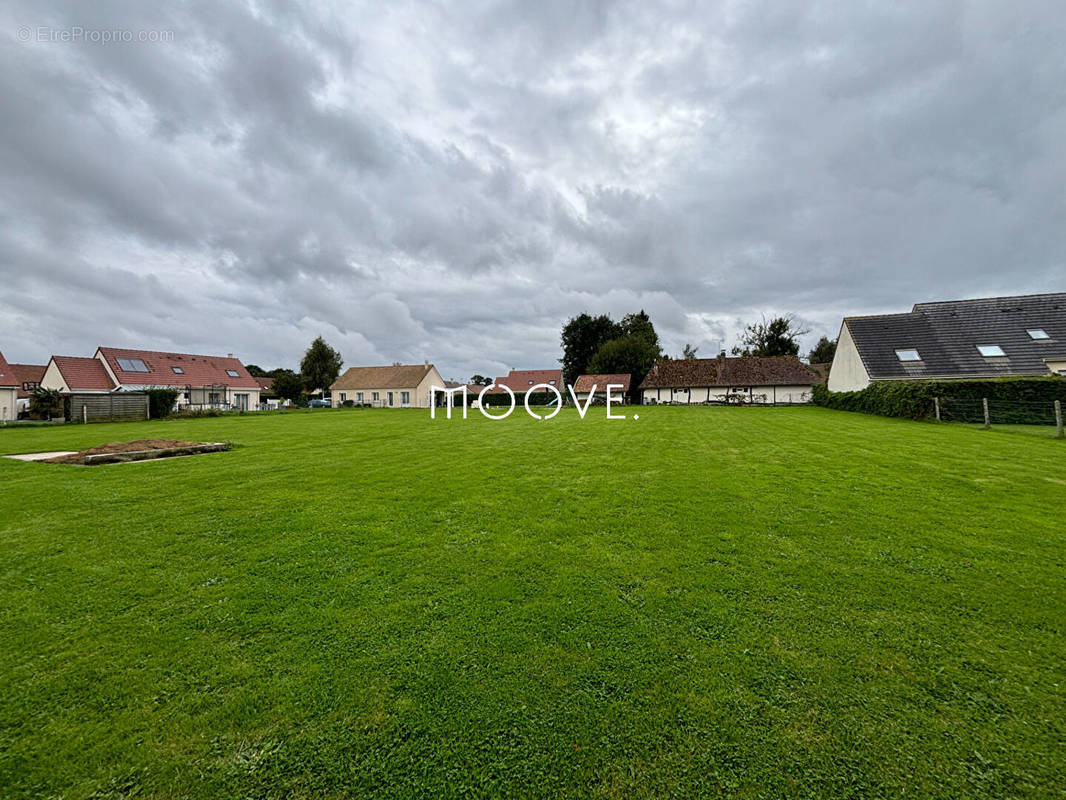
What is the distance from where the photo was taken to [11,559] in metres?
4.08

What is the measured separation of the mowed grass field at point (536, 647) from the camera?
195 centimetres

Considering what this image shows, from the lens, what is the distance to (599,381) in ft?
168

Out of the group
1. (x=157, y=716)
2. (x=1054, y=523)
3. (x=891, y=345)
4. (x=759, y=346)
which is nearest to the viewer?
(x=157, y=716)

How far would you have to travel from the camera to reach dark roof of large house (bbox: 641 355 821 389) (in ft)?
141

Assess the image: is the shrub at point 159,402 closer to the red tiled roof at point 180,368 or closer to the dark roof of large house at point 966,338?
the red tiled roof at point 180,368

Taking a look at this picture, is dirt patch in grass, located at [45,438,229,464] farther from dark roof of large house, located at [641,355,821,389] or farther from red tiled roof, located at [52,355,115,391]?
dark roof of large house, located at [641,355,821,389]

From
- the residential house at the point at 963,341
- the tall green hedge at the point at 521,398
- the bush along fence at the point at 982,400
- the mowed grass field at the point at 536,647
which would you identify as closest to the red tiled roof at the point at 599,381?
the tall green hedge at the point at 521,398

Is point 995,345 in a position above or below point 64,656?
above

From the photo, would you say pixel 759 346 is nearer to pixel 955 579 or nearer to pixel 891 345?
pixel 891 345

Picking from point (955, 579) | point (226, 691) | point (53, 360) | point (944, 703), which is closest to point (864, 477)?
point (955, 579)

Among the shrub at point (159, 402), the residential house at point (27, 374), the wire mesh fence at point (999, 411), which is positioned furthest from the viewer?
the residential house at point (27, 374)

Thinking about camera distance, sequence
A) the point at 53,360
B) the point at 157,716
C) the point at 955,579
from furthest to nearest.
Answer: the point at 53,360 < the point at 955,579 < the point at 157,716

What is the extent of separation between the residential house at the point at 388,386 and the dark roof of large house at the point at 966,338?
4021cm

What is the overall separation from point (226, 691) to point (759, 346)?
62.8 m
